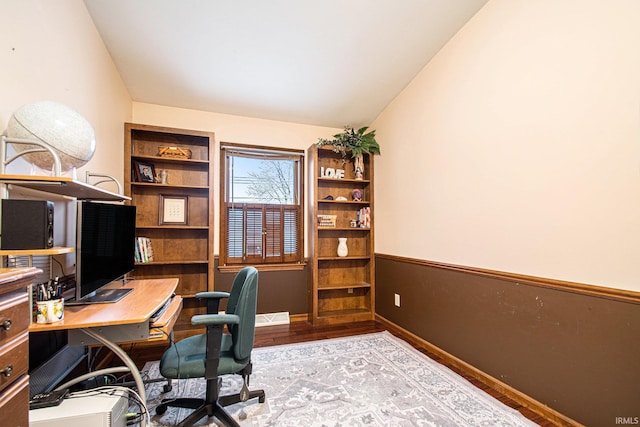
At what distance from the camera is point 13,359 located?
75cm

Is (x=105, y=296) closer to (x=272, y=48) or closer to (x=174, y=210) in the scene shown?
(x=174, y=210)

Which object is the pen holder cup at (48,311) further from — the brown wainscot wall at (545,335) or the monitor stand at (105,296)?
the brown wainscot wall at (545,335)

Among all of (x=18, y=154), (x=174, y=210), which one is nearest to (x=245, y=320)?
(x=18, y=154)

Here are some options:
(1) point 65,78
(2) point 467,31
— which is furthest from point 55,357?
(2) point 467,31

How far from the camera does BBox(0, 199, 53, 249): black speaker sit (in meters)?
1.10

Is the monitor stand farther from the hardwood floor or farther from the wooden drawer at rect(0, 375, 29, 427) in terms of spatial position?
the hardwood floor

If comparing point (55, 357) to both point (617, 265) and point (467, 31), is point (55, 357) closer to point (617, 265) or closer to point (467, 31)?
point (617, 265)

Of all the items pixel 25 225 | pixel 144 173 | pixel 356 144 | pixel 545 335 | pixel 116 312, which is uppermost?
pixel 356 144

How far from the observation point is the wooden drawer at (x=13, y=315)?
0.72 metres

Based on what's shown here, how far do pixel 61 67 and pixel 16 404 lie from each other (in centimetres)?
179

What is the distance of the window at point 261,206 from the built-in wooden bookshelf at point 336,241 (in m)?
0.25

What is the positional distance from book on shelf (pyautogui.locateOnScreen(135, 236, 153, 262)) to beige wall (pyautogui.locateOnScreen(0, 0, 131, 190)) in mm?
710

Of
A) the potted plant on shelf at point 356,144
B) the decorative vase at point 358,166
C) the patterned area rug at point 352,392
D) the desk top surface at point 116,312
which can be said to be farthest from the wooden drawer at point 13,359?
the decorative vase at point 358,166

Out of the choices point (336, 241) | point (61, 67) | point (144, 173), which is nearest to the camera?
point (61, 67)
